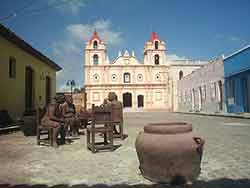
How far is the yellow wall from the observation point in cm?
1143

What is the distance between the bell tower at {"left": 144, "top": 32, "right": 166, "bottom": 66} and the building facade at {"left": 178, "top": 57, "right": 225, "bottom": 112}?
1059 cm

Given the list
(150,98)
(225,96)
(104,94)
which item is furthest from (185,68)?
(225,96)

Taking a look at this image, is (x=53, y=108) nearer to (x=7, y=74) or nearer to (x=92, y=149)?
(x=92, y=149)

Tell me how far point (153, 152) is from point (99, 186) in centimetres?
84

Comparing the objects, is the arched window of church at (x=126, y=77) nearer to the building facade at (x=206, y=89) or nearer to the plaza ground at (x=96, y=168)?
the building facade at (x=206, y=89)

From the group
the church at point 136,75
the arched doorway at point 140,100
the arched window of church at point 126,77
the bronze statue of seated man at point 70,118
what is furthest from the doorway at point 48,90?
the arched doorway at point 140,100

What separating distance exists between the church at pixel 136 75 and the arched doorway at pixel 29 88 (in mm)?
30932

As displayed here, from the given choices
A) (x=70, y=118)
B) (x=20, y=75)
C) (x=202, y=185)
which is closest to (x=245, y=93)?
(x=70, y=118)

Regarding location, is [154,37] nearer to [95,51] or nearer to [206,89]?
[95,51]

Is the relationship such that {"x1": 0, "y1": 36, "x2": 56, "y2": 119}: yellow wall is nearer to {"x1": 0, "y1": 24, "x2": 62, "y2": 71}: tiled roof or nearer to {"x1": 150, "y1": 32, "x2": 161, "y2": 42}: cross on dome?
{"x1": 0, "y1": 24, "x2": 62, "y2": 71}: tiled roof

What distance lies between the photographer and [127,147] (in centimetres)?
640

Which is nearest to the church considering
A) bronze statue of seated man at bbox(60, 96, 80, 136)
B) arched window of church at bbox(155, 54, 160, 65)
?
arched window of church at bbox(155, 54, 160, 65)

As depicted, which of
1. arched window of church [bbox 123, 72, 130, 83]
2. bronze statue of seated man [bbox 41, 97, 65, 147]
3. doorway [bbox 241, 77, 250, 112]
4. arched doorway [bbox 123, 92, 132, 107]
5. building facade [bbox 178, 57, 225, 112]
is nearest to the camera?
bronze statue of seated man [bbox 41, 97, 65, 147]

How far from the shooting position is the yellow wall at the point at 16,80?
1143 cm
